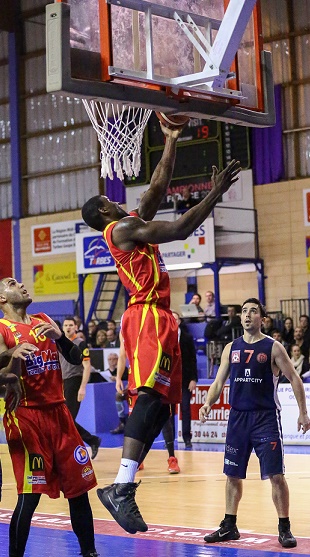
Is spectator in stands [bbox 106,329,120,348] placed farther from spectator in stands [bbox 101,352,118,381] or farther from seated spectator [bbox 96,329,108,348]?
spectator in stands [bbox 101,352,118,381]

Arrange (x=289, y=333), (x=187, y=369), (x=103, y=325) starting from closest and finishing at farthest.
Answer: (x=187, y=369)
(x=289, y=333)
(x=103, y=325)

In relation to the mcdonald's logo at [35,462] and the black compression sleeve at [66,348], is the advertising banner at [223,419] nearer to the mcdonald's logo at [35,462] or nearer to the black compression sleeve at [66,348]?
the black compression sleeve at [66,348]

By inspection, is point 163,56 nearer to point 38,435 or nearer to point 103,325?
point 38,435

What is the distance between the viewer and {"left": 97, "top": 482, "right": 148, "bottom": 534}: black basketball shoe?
5.67 meters

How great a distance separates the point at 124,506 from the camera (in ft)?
18.8

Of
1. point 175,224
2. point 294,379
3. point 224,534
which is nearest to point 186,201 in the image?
point 294,379

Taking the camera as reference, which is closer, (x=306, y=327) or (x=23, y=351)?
(x=23, y=351)

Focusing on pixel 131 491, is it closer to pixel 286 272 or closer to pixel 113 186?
pixel 286 272

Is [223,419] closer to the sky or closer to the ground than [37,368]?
closer to the ground

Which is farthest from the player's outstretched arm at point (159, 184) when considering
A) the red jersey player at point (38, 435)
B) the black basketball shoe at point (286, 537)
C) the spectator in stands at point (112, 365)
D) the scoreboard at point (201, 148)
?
the scoreboard at point (201, 148)

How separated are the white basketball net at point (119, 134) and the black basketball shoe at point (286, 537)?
326 cm

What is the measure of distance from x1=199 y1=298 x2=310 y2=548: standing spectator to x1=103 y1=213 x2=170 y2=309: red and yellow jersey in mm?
2074

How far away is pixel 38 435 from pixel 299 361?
35.1ft

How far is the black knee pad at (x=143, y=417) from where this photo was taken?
583 centimetres
